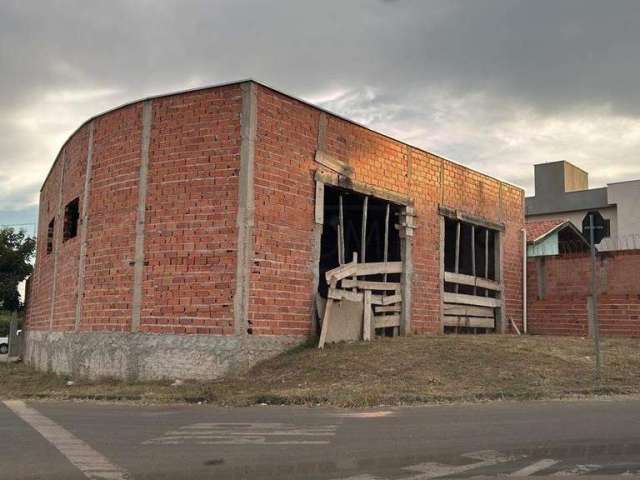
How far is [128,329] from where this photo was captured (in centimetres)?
1359

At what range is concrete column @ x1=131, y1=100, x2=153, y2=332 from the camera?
1360 centimetres

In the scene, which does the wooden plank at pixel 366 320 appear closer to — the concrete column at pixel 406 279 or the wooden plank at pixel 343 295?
the wooden plank at pixel 343 295

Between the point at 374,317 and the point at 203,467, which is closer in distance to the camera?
the point at 203,467

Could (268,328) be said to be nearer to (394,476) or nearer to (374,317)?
(374,317)

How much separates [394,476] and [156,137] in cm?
1031

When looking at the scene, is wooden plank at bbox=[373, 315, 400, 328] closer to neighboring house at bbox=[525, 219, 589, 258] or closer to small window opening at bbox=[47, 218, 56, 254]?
neighboring house at bbox=[525, 219, 589, 258]

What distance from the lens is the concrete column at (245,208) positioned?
12.9 m

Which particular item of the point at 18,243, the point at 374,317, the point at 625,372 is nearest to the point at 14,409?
the point at 374,317

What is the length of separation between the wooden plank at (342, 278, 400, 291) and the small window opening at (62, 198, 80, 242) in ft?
25.1

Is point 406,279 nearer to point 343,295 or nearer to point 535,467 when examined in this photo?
point 343,295

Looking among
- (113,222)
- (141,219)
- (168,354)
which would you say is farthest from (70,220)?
(168,354)

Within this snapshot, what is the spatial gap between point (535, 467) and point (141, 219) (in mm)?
10003

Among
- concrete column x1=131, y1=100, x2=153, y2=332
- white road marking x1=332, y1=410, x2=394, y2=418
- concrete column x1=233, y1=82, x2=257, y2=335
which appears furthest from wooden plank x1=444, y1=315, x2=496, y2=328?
white road marking x1=332, y1=410, x2=394, y2=418

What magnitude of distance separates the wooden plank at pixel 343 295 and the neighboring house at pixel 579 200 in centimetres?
2453
